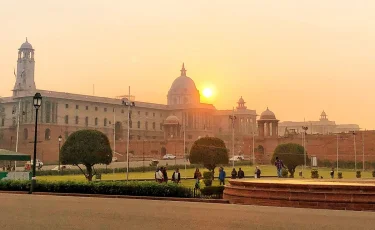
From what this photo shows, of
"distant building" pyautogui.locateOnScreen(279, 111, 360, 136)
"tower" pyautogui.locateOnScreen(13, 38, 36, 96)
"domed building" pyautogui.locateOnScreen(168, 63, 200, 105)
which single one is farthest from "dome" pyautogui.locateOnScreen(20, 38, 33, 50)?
"distant building" pyautogui.locateOnScreen(279, 111, 360, 136)

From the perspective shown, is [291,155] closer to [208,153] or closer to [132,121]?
[208,153]

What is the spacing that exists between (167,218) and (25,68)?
8755cm

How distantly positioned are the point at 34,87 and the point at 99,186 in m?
79.3

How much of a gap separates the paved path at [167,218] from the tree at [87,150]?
1905 centimetres

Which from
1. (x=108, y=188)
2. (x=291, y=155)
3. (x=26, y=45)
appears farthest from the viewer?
(x=26, y=45)

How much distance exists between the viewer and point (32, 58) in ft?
309

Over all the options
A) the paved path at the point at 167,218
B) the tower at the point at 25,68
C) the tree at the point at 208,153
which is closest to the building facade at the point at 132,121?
the tower at the point at 25,68

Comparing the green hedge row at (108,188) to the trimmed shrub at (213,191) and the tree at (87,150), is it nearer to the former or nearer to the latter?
the trimmed shrub at (213,191)

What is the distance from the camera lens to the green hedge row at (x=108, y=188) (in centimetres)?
1764

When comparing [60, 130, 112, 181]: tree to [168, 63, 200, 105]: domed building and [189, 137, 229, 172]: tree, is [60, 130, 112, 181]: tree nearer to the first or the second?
[189, 137, 229, 172]: tree

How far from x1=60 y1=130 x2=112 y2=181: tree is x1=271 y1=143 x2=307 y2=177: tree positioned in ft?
49.3

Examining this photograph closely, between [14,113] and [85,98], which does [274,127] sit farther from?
[14,113]

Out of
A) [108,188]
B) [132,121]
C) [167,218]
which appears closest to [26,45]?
[132,121]

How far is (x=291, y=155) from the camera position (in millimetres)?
41000
